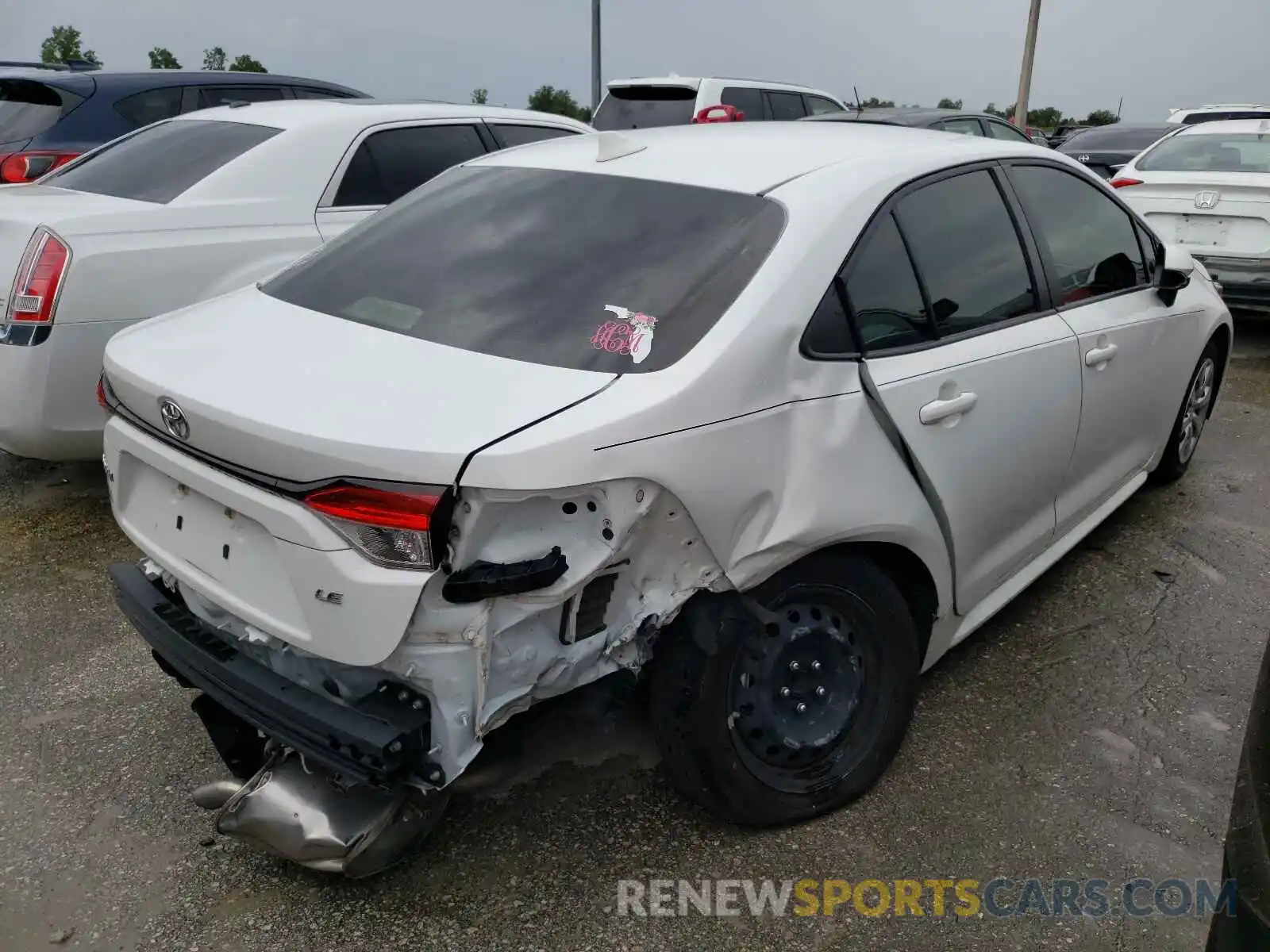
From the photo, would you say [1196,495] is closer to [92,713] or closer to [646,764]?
[646,764]

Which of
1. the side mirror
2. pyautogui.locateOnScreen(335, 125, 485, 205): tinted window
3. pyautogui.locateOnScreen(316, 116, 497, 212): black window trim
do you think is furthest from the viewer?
pyautogui.locateOnScreen(335, 125, 485, 205): tinted window

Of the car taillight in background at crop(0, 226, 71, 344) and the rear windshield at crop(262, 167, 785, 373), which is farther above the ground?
the rear windshield at crop(262, 167, 785, 373)

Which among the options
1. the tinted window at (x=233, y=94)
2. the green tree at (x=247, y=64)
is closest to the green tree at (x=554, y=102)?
the green tree at (x=247, y=64)

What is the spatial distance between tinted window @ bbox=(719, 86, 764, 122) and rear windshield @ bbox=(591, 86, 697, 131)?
33 centimetres

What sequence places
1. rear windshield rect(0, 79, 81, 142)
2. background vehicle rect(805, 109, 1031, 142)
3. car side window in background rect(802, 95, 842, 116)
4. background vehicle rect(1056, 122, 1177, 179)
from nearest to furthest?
rear windshield rect(0, 79, 81, 142) → background vehicle rect(805, 109, 1031, 142) → car side window in background rect(802, 95, 842, 116) → background vehicle rect(1056, 122, 1177, 179)

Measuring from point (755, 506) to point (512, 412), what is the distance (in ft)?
1.86

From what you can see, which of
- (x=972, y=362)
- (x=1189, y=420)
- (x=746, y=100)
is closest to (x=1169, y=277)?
(x=1189, y=420)

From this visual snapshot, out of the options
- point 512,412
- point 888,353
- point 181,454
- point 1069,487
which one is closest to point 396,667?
point 512,412

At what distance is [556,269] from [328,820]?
52.9 inches

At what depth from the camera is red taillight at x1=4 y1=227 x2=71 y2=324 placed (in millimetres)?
3795

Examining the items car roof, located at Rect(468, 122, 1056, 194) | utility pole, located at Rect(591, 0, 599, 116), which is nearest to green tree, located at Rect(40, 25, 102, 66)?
utility pole, located at Rect(591, 0, 599, 116)

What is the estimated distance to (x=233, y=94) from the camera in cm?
698

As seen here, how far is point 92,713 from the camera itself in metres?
3.05

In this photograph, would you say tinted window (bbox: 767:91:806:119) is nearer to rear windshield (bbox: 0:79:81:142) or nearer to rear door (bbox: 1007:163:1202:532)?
rear windshield (bbox: 0:79:81:142)
